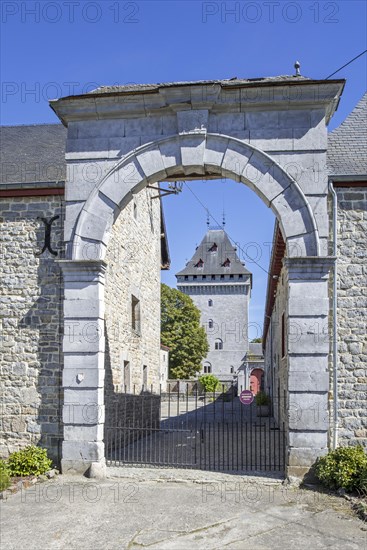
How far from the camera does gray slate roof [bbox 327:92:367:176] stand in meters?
9.02

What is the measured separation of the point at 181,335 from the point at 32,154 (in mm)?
33788

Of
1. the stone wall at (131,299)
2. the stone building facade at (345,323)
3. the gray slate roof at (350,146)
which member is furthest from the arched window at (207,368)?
the stone building facade at (345,323)

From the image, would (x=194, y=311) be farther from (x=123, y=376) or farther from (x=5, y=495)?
(x=5, y=495)

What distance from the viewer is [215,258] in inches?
2281

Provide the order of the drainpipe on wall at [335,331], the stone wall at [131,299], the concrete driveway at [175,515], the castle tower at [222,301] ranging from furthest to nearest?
the castle tower at [222,301] < the stone wall at [131,299] < the drainpipe on wall at [335,331] < the concrete driveway at [175,515]

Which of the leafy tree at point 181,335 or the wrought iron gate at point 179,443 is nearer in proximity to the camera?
the wrought iron gate at point 179,443

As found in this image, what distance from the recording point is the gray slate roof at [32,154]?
994 cm

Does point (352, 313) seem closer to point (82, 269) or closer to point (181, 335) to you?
point (82, 269)

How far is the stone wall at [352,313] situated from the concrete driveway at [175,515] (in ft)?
4.48

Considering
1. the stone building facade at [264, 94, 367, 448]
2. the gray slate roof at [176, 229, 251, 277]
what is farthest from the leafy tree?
the stone building facade at [264, 94, 367, 448]

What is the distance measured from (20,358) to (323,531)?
5505 mm

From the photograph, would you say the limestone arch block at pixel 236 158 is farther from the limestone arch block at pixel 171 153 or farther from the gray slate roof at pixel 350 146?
the gray slate roof at pixel 350 146

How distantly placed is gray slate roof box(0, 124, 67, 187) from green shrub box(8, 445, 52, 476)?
174 inches

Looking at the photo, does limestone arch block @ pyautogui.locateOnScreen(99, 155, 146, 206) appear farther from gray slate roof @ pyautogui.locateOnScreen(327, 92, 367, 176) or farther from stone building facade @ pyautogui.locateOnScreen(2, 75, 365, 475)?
gray slate roof @ pyautogui.locateOnScreen(327, 92, 367, 176)
